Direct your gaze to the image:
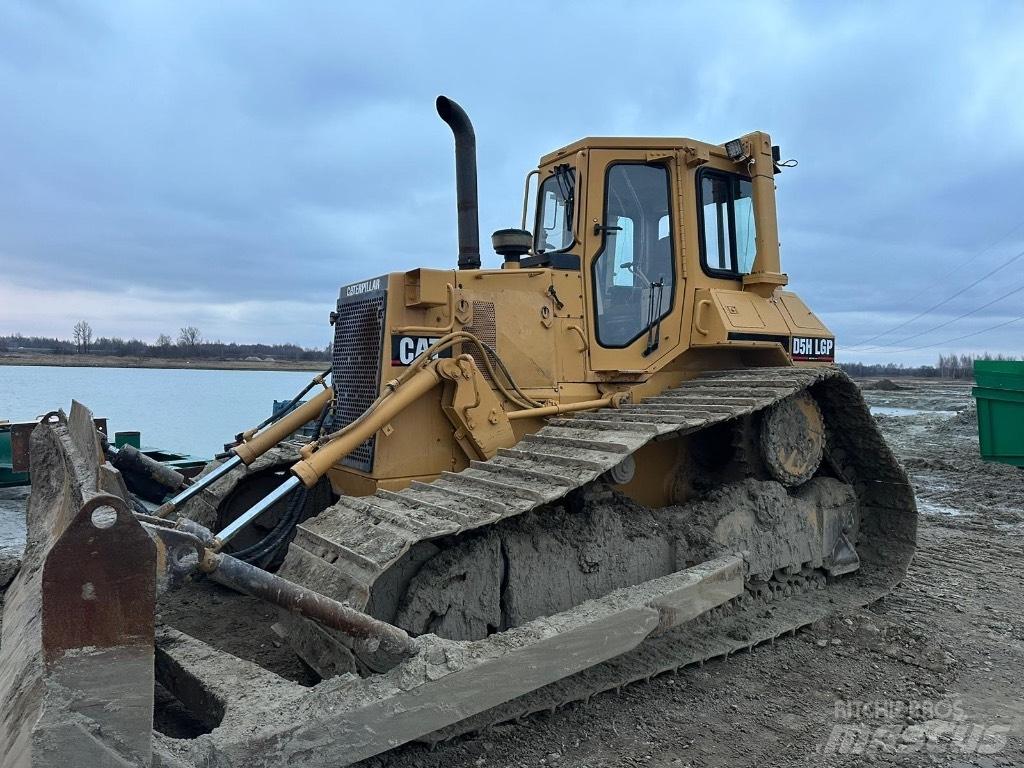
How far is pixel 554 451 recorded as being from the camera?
167 inches

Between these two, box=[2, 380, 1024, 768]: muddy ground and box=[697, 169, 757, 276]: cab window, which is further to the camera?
box=[697, 169, 757, 276]: cab window

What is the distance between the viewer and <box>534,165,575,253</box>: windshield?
5.34 metres

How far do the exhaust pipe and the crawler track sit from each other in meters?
1.38

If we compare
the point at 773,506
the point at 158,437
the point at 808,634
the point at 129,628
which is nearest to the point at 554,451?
the point at 773,506

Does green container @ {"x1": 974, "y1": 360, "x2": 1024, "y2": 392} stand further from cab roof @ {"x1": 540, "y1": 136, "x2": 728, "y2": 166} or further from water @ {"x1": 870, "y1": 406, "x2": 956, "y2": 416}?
water @ {"x1": 870, "y1": 406, "x2": 956, "y2": 416}

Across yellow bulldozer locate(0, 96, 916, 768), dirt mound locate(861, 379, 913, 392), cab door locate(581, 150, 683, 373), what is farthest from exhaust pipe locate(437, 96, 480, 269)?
dirt mound locate(861, 379, 913, 392)

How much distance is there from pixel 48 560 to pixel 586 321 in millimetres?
3581

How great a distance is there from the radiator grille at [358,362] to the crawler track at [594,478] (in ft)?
2.20

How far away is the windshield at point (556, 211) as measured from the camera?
17.5 ft

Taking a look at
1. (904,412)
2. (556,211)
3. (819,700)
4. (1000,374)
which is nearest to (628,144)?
(556,211)

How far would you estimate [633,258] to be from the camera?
5.36m

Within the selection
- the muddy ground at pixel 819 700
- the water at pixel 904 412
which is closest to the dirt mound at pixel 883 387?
the water at pixel 904 412

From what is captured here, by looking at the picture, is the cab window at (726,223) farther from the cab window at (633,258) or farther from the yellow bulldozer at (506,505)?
the cab window at (633,258)

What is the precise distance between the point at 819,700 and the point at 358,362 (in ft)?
10.3
